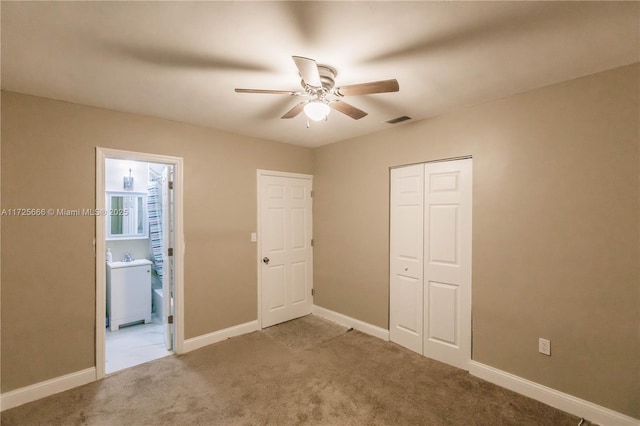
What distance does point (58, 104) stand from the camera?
8.26 ft

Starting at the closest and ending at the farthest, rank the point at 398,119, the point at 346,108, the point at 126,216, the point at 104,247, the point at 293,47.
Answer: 1. the point at 293,47
2. the point at 346,108
3. the point at 104,247
4. the point at 398,119
5. the point at 126,216

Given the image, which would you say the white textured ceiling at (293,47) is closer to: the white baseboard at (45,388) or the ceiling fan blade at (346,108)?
the ceiling fan blade at (346,108)

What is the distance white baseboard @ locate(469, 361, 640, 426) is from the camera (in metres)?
2.03

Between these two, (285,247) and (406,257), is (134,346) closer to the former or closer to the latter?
(285,247)

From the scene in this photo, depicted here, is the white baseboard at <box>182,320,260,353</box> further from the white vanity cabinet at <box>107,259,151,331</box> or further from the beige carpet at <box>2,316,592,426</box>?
the white vanity cabinet at <box>107,259,151,331</box>

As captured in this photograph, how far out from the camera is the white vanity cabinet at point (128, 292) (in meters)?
3.84

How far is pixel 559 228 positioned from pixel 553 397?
1.32 m

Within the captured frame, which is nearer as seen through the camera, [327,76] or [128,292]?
[327,76]

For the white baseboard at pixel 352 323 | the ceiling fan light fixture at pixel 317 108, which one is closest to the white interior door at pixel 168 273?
the white baseboard at pixel 352 323

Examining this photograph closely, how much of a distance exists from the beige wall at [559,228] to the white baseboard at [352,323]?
109 cm

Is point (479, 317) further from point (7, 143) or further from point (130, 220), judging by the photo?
point (130, 220)

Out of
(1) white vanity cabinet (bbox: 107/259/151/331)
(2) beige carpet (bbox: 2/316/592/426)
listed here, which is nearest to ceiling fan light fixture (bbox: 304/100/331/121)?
(2) beige carpet (bbox: 2/316/592/426)

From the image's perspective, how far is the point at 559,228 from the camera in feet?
7.46

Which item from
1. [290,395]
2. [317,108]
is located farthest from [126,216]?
[317,108]
